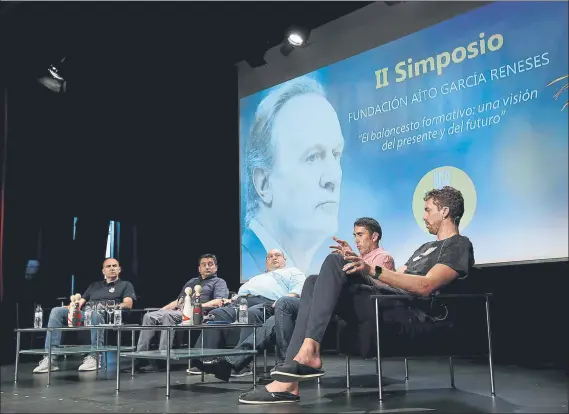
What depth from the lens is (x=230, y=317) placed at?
3918 mm

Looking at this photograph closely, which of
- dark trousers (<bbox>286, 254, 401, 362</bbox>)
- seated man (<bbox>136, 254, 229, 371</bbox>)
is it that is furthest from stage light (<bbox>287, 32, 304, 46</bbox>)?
dark trousers (<bbox>286, 254, 401, 362</bbox>)

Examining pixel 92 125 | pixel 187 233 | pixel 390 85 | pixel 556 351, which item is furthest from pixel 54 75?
pixel 556 351

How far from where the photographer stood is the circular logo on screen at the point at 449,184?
4.01 meters

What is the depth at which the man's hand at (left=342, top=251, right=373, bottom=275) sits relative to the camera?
2.36 metres

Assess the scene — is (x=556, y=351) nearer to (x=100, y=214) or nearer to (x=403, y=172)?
(x=403, y=172)

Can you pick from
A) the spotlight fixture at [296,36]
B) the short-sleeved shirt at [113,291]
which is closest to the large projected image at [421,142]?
the spotlight fixture at [296,36]

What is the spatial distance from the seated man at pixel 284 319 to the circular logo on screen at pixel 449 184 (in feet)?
3.80

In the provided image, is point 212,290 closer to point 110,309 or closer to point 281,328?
point 110,309

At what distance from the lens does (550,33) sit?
367 cm

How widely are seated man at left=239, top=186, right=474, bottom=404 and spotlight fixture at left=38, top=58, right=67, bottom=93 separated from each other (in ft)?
14.2

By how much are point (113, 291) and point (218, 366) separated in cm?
161

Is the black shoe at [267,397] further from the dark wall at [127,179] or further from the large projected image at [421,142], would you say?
the dark wall at [127,179]

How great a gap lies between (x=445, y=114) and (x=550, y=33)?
821 mm

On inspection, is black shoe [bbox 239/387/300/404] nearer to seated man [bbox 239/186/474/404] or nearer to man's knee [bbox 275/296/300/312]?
seated man [bbox 239/186/474/404]
